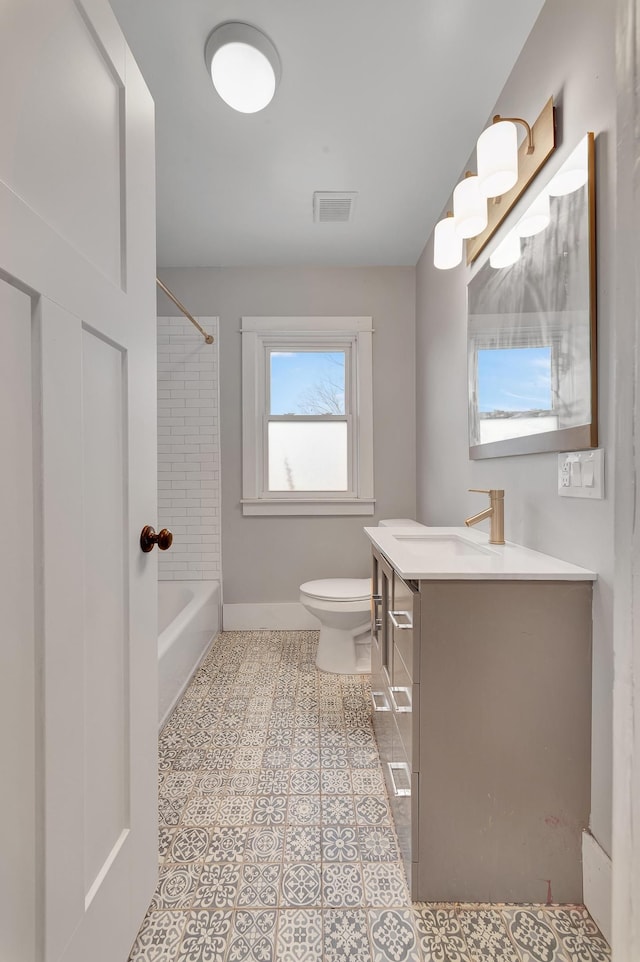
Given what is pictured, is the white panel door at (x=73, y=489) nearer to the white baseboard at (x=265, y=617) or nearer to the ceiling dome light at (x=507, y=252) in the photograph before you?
the ceiling dome light at (x=507, y=252)

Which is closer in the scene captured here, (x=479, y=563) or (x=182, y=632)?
(x=479, y=563)

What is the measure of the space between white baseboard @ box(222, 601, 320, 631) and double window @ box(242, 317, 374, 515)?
0.66m

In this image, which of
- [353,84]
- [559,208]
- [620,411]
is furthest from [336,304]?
[620,411]

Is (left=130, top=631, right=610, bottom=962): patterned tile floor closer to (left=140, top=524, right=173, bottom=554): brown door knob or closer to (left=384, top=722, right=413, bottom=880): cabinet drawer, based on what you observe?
(left=384, top=722, right=413, bottom=880): cabinet drawer

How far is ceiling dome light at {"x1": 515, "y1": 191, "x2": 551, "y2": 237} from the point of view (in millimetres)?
1320

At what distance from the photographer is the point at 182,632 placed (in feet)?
7.36

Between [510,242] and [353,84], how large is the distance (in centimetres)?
86

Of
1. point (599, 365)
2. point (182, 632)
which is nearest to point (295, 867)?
point (182, 632)

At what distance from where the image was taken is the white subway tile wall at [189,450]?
3.13 metres

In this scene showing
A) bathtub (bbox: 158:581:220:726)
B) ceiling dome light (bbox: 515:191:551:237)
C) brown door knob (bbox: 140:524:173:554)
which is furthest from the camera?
bathtub (bbox: 158:581:220:726)

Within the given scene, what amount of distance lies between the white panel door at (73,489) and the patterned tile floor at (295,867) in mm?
185

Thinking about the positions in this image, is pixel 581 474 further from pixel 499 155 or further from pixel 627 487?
pixel 499 155

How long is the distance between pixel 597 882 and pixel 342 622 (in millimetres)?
1433

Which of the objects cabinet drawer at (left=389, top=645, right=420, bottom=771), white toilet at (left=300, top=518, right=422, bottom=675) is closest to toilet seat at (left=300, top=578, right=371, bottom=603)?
white toilet at (left=300, top=518, right=422, bottom=675)
